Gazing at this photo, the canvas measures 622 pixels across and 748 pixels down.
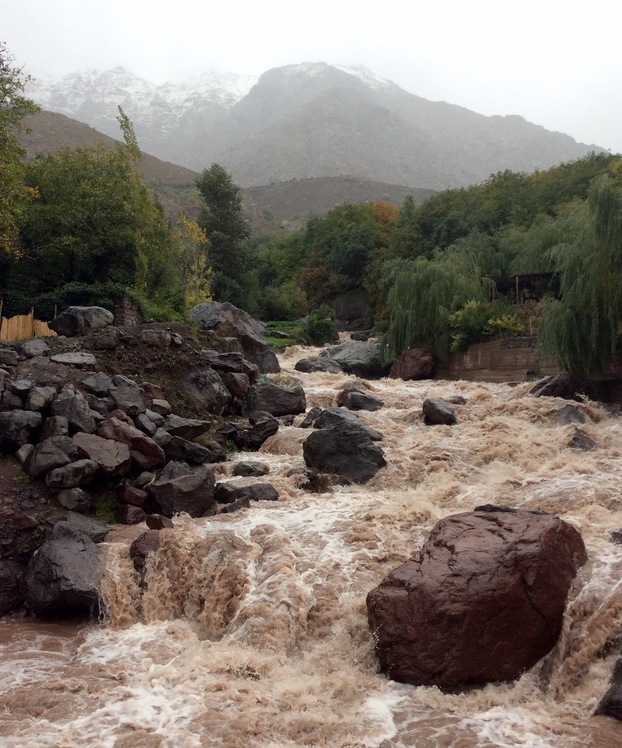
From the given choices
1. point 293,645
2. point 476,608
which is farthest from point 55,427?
point 476,608

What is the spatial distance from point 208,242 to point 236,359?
20134 mm

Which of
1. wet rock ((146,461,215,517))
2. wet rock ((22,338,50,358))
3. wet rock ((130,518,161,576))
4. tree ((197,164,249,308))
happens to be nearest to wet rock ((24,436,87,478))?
wet rock ((146,461,215,517))

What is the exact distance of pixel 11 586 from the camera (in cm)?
955

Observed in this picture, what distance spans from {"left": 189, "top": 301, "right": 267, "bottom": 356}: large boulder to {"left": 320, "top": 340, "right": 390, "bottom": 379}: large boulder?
6725mm

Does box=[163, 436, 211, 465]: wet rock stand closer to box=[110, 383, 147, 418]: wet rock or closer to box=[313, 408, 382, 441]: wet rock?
box=[110, 383, 147, 418]: wet rock

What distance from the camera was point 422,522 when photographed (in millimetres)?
10773

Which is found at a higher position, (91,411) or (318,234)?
(318,234)

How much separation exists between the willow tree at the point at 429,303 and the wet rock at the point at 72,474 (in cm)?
2021

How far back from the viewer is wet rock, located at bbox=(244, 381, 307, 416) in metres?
18.2

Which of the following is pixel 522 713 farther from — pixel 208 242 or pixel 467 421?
pixel 208 242

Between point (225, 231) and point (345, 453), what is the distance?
95.8 ft

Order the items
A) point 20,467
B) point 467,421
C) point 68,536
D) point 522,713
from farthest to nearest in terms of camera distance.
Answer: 1. point 467,421
2. point 20,467
3. point 68,536
4. point 522,713

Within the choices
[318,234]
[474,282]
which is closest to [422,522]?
[474,282]

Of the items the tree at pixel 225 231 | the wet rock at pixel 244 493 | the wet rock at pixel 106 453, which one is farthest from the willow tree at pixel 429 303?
the wet rock at pixel 106 453
